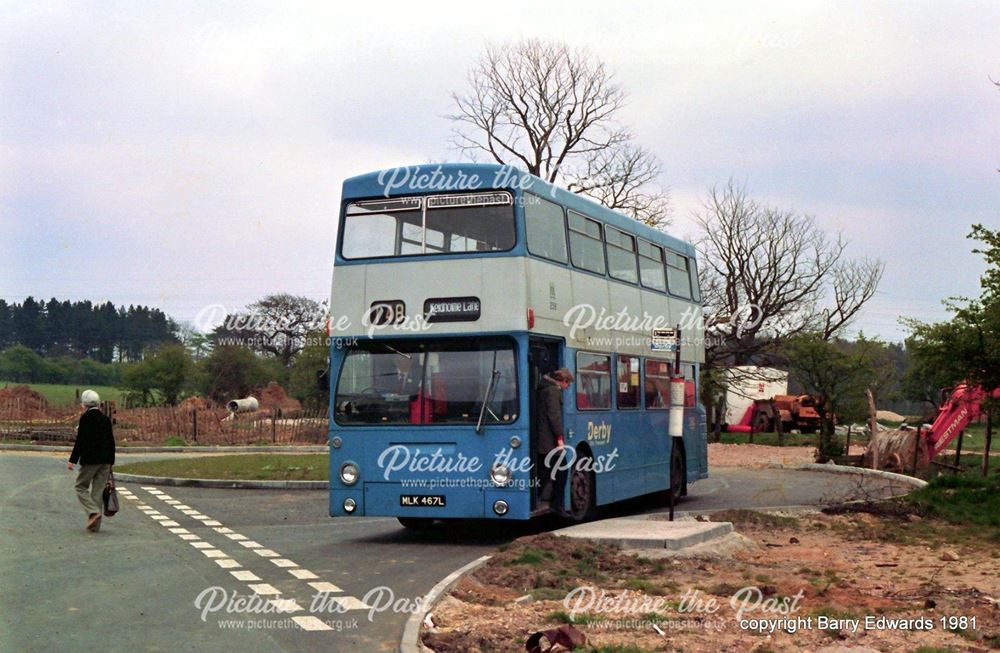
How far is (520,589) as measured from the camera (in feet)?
36.9

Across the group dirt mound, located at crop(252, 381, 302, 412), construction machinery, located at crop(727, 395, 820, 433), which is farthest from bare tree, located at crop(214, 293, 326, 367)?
construction machinery, located at crop(727, 395, 820, 433)

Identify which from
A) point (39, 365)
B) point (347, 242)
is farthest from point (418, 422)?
point (39, 365)

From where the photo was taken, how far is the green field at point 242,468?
28.1m

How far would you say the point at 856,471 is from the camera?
96.7 ft

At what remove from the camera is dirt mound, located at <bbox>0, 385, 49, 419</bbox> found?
5159 cm

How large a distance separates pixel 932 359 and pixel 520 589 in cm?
1152

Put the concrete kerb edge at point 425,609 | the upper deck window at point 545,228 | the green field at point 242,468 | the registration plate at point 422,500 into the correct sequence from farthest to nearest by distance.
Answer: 1. the green field at point 242,468
2. the upper deck window at point 545,228
3. the registration plate at point 422,500
4. the concrete kerb edge at point 425,609

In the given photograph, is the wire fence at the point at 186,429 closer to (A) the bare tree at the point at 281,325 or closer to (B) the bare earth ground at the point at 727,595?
(B) the bare earth ground at the point at 727,595

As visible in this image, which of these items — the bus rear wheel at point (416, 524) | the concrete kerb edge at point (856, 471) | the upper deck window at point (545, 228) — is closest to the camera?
the upper deck window at point (545, 228)

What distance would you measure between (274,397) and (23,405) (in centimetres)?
3602

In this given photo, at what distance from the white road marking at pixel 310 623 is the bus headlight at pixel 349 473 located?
5.60 m

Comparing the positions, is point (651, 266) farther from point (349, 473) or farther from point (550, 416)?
point (349, 473)

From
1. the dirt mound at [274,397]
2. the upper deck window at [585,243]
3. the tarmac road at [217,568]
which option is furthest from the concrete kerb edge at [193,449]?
the dirt mound at [274,397]

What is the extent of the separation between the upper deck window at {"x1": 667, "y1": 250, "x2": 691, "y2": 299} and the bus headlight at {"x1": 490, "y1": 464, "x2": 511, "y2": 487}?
301 inches
